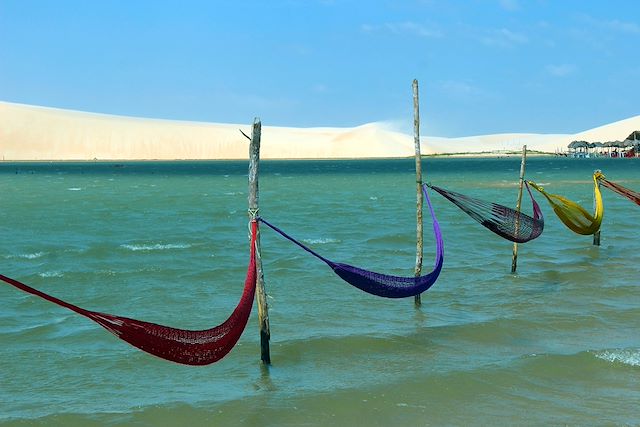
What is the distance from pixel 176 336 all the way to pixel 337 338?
3.42m

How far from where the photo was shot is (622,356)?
27.2 feet

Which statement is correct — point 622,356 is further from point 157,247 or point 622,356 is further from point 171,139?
point 171,139

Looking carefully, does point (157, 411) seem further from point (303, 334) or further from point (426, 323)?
point (426, 323)

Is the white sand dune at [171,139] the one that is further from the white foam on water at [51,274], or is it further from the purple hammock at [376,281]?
the purple hammock at [376,281]

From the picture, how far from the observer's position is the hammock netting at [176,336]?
19.7 feet

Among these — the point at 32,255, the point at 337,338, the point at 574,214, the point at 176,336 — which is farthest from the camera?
the point at 32,255

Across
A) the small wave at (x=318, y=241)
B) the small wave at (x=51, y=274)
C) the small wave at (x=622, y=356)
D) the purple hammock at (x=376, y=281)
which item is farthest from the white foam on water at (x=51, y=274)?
the small wave at (x=622, y=356)

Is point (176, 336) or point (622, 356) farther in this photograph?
point (622, 356)

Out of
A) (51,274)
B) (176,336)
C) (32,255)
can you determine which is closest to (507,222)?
(176,336)

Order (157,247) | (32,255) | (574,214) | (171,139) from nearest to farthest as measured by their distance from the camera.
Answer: (574,214) → (32,255) → (157,247) → (171,139)

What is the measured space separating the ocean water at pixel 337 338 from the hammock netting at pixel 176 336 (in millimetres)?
705

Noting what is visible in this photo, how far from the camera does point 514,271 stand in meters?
14.1

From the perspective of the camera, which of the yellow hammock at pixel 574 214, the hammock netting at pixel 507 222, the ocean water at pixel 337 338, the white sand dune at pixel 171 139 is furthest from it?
the white sand dune at pixel 171 139

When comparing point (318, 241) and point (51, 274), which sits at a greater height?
point (318, 241)
